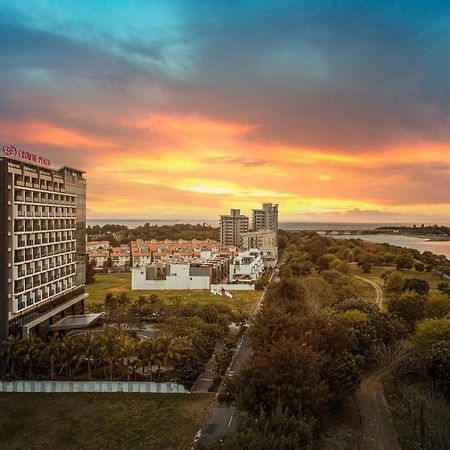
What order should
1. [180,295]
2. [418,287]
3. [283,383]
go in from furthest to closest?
[180,295] < [418,287] < [283,383]

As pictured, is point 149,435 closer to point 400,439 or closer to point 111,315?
point 400,439

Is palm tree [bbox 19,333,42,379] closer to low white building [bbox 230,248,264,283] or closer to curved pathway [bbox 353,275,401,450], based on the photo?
curved pathway [bbox 353,275,401,450]

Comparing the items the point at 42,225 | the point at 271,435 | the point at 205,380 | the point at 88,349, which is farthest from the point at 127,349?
the point at 271,435

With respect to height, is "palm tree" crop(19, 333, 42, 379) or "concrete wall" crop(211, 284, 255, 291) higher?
"palm tree" crop(19, 333, 42, 379)

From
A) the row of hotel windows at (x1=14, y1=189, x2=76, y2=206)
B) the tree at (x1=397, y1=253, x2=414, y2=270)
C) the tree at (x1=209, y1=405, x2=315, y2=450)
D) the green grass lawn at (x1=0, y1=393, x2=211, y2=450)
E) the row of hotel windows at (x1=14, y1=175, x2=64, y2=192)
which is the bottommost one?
the green grass lawn at (x1=0, y1=393, x2=211, y2=450)

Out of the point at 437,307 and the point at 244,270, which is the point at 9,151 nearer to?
the point at 437,307

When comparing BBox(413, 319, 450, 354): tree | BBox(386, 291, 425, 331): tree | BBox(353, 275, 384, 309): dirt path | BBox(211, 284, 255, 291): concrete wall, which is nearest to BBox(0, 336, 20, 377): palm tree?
BBox(413, 319, 450, 354): tree

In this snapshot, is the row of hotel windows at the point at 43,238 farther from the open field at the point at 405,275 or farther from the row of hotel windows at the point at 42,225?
the open field at the point at 405,275

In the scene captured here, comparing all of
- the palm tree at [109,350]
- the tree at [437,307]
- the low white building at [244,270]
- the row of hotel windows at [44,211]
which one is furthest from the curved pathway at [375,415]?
the low white building at [244,270]
